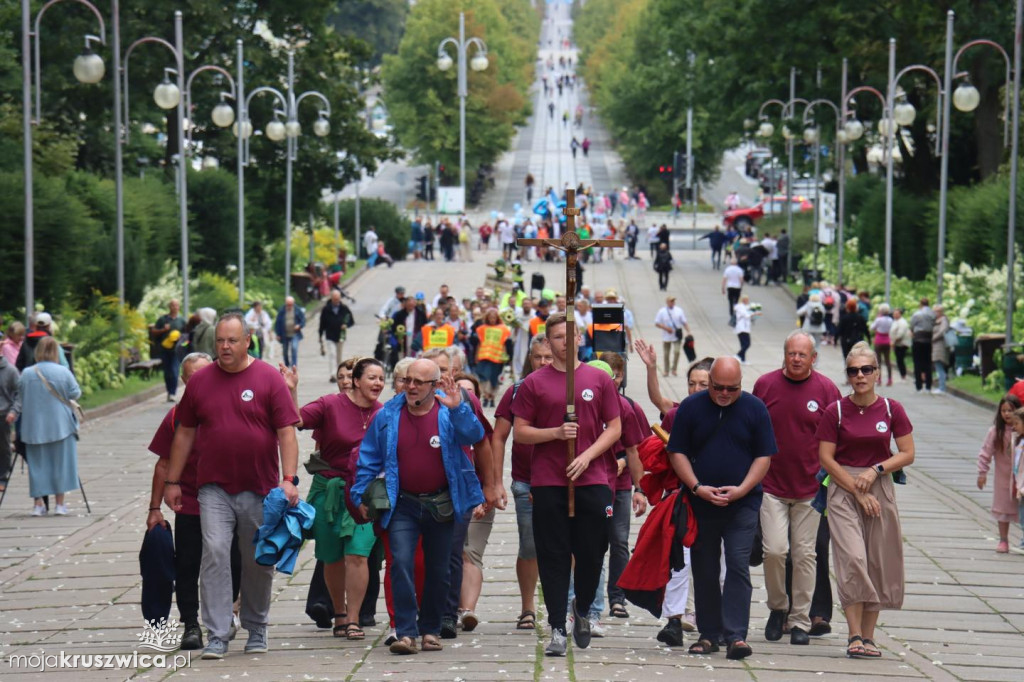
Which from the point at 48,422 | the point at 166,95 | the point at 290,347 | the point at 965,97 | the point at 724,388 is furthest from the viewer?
the point at 290,347

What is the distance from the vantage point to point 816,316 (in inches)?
1371

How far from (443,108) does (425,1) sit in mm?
8434

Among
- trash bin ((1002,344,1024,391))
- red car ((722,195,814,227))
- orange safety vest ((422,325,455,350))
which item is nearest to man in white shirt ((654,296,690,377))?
trash bin ((1002,344,1024,391))

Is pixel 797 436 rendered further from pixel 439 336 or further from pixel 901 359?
pixel 901 359

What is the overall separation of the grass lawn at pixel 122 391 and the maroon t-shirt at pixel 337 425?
16.2 metres

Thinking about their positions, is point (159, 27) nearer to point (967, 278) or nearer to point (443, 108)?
point (967, 278)

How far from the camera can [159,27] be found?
144ft

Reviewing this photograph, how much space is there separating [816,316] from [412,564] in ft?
85.5

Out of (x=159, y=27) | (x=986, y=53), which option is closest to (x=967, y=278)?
(x=986, y=53)

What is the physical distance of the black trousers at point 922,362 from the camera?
1168 inches

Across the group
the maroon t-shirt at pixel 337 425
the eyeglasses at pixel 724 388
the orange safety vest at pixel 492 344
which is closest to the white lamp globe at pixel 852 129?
the orange safety vest at pixel 492 344

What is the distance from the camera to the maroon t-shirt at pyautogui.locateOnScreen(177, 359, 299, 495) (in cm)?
947

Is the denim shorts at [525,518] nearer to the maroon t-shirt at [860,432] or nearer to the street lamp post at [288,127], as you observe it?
the maroon t-shirt at [860,432]

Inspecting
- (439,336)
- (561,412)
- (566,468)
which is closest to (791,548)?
(566,468)
